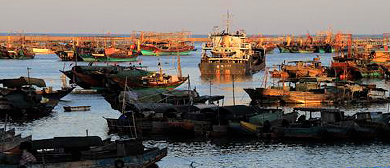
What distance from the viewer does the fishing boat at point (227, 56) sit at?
309ft

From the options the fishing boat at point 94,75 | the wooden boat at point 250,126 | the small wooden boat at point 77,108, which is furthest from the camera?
the fishing boat at point 94,75

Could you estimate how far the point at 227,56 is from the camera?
3789 inches

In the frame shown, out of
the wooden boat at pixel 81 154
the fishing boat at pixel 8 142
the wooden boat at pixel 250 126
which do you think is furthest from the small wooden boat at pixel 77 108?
the wooden boat at pixel 81 154

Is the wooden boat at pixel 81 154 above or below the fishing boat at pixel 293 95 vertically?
above

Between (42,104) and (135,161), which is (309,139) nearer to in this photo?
(135,161)

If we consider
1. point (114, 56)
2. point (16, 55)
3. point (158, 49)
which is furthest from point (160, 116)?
point (158, 49)

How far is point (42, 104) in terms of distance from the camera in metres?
52.7

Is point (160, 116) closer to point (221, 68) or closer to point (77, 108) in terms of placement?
point (77, 108)

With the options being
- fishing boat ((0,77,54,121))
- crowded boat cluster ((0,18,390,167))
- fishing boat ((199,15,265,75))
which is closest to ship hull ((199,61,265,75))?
fishing boat ((199,15,265,75))

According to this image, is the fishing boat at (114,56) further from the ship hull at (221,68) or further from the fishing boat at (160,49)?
the ship hull at (221,68)

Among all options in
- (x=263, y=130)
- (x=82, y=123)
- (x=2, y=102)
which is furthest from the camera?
(x=2, y=102)

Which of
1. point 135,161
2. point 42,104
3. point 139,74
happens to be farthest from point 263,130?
point 139,74

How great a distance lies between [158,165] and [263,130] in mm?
8716

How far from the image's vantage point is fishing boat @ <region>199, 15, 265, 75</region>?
94.3 metres
